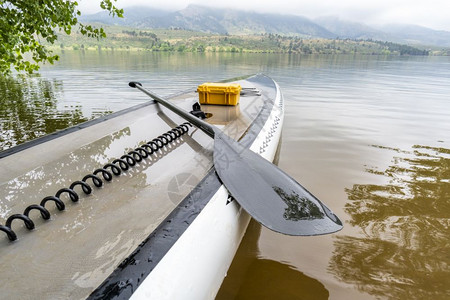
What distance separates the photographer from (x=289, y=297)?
307 centimetres

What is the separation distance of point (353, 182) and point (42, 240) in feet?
18.2

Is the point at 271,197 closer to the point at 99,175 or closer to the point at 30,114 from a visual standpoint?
the point at 99,175

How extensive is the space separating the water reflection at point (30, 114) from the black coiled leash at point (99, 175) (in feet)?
Result: 18.8

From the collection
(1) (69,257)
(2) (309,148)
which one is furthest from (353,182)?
(1) (69,257)

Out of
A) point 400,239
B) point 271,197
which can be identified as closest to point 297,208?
point 271,197

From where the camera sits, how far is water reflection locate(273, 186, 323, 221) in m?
2.87

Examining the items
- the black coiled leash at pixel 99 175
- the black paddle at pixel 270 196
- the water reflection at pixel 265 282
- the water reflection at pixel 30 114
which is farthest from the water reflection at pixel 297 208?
the water reflection at pixel 30 114

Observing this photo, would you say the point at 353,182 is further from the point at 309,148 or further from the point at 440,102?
the point at 440,102

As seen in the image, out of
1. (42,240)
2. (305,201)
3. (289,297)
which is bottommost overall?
(289,297)

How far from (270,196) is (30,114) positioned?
11.1 meters

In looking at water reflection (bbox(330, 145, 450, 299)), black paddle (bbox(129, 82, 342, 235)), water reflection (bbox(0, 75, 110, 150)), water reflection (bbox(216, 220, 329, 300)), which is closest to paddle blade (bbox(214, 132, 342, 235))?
black paddle (bbox(129, 82, 342, 235))

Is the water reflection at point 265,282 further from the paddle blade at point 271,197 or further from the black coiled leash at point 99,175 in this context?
the black coiled leash at point 99,175

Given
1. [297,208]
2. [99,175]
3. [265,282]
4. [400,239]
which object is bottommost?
[265,282]

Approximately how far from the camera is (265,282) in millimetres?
3285
